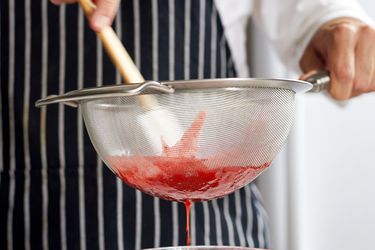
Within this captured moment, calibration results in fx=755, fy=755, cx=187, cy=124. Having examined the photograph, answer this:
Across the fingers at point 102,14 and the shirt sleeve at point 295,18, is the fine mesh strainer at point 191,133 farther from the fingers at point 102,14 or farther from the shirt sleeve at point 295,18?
the shirt sleeve at point 295,18

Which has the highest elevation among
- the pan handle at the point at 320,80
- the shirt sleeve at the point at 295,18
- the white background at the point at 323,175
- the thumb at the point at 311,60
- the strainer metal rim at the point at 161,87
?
the shirt sleeve at the point at 295,18

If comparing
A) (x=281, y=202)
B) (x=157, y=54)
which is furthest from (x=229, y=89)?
(x=281, y=202)

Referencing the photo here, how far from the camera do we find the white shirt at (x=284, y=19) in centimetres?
110

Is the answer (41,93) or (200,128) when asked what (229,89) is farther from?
(41,93)

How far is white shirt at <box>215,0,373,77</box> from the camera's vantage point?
110 centimetres

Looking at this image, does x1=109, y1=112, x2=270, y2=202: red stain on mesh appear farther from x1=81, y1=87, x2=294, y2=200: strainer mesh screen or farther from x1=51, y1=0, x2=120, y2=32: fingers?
x1=51, y1=0, x2=120, y2=32: fingers

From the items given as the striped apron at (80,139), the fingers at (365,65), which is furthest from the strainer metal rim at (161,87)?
the striped apron at (80,139)

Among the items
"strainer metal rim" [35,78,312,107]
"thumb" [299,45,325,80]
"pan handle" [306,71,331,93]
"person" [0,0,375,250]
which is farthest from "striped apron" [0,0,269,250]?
"strainer metal rim" [35,78,312,107]

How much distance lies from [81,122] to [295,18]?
1.18 feet

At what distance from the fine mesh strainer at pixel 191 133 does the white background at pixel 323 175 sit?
29.7 inches

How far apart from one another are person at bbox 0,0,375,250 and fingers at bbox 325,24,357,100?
0.04 meters

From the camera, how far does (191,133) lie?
0.76 m

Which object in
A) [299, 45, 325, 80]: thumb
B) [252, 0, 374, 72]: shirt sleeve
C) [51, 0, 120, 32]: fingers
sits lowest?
[299, 45, 325, 80]: thumb

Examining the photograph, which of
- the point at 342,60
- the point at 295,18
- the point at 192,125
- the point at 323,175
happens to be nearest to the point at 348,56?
the point at 342,60
